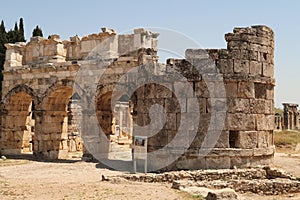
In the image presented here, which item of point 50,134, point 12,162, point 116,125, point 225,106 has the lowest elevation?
point 12,162

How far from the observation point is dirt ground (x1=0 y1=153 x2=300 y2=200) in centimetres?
864

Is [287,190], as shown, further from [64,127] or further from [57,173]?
[64,127]

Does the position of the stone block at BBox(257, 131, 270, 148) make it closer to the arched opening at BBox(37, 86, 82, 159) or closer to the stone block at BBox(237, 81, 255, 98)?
the stone block at BBox(237, 81, 255, 98)

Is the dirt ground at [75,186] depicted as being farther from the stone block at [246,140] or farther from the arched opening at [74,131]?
the arched opening at [74,131]

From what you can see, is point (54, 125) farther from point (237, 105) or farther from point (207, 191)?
point (207, 191)

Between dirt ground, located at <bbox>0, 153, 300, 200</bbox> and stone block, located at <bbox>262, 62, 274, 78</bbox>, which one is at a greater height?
stone block, located at <bbox>262, 62, 274, 78</bbox>

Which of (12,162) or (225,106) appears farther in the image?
(12,162)

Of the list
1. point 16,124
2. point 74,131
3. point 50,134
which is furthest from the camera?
point 74,131

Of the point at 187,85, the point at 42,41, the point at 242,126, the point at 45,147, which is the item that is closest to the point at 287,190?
the point at 242,126

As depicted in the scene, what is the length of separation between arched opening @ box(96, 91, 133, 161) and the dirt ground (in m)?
3.72

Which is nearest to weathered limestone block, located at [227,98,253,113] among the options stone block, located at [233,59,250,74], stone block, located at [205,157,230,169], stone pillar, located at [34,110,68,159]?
stone block, located at [233,59,250,74]

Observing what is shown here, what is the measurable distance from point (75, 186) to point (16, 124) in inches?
412

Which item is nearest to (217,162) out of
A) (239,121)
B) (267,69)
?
(239,121)

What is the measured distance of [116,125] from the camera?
26688 millimetres
